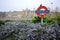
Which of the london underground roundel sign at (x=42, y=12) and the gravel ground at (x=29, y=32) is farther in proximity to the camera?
the london underground roundel sign at (x=42, y=12)

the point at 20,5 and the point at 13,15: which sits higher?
the point at 20,5

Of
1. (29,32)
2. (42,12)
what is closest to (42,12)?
(42,12)

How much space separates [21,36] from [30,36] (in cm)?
20

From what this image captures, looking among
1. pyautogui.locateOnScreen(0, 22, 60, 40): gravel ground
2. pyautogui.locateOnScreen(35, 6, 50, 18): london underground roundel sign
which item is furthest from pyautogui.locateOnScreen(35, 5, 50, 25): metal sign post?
pyautogui.locateOnScreen(0, 22, 60, 40): gravel ground

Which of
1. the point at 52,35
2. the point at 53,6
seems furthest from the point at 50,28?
the point at 53,6

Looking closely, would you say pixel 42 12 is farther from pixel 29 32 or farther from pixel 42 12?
pixel 29 32

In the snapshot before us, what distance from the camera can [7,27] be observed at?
3.38 m

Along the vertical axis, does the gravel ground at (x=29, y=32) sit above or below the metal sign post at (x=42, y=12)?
below

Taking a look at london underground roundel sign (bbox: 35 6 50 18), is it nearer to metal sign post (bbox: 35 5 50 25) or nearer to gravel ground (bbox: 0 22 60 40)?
metal sign post (bbox: 35 5 50 25)

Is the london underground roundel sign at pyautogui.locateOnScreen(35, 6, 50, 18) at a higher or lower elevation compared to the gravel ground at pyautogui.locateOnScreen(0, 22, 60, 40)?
higher

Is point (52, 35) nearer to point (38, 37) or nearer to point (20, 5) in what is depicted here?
point (38, 37)

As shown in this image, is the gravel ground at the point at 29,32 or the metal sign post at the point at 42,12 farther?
the metal sign post at the point at 42,12

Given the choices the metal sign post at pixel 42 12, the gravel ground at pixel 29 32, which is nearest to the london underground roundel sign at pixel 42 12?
the metal sign post at pixel 42 12

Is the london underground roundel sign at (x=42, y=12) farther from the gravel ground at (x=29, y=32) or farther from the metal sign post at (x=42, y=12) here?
the gravel ground at (x=29, y=32)
